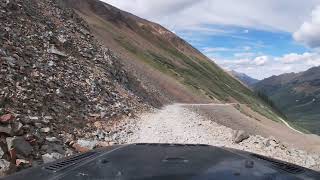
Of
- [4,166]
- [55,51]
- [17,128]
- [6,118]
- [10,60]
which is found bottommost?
[4,166]

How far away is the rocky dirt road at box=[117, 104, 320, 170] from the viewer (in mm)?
18531

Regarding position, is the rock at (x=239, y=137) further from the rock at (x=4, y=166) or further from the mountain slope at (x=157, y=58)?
the mountain slope at (x=157, y=58)

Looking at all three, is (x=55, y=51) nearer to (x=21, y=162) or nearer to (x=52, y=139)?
(x=52, y=139)

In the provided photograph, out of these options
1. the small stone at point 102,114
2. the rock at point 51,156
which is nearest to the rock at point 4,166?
the rock at point 51,156

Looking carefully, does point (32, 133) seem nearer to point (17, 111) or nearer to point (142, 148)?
point (17, 111)

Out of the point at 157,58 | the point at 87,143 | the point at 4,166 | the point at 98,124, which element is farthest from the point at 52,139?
the point at 157,58

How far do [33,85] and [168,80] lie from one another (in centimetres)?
4897

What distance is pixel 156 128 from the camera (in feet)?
75.8

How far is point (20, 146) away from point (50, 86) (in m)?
10.1

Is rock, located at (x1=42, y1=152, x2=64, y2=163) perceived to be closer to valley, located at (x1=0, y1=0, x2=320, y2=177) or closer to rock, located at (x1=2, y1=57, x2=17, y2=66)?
valley, located at (x1=0, y1=0, x2=320, y2=177)

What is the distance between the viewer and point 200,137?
2141 cm

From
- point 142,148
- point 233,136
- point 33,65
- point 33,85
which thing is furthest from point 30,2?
point 142,148

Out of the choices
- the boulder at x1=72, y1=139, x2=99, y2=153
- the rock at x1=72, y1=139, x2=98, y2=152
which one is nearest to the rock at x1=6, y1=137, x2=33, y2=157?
the boulder at x1=72, y1=139, x2=99, y2=153

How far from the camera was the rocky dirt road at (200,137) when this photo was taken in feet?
60.8
